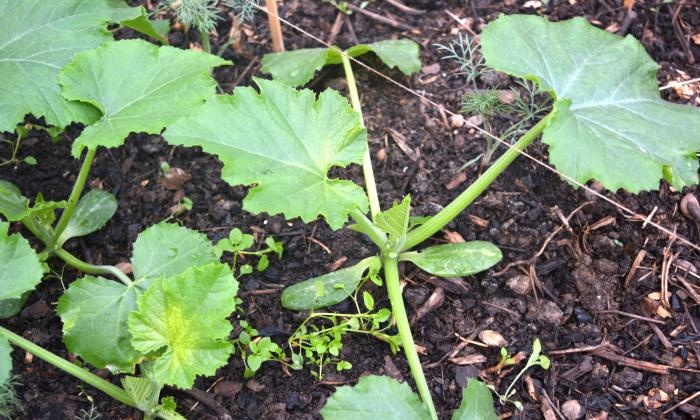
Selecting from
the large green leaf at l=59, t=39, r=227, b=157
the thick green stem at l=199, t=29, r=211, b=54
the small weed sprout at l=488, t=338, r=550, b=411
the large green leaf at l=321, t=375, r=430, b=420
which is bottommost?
the small weed sprout at l=488, t=338, r=550, b=411

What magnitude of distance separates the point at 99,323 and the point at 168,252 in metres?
0.34

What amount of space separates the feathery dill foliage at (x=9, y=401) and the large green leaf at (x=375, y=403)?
1.12 meters

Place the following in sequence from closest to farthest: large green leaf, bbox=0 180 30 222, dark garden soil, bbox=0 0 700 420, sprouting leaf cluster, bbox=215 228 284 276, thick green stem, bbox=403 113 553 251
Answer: large green leaf, bbox=0 180 30 222
dark garden soil, bbox=0 0 700 420
thick green stem, bbox=403 113 553 251
sprouting leaf cluster, bbox=215 228 284 276

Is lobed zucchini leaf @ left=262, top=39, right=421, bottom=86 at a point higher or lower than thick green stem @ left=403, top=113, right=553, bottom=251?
higher

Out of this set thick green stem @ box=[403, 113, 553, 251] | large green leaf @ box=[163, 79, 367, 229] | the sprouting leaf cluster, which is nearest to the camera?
large green leaf @ box=[163, 79, 367, 229]

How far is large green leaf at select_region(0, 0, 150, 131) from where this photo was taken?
102 inches

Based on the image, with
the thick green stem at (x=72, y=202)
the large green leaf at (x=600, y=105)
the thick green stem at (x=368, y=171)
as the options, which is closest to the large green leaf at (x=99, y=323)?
the thick green stem at (x=72, y=202)

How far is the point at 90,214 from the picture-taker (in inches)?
113

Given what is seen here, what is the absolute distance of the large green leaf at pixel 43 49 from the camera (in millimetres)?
2588

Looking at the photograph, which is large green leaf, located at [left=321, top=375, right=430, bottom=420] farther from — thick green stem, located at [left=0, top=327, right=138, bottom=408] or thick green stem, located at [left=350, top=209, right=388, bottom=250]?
thick green stem, located at [left=0, top=327, right=138, bottom=408]

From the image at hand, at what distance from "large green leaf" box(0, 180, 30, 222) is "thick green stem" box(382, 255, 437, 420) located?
133 cm

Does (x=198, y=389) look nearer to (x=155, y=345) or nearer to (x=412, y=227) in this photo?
(x=155, y=345)

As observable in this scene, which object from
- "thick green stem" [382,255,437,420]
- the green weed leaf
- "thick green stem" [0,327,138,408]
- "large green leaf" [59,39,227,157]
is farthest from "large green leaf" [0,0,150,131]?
the green weed leaf

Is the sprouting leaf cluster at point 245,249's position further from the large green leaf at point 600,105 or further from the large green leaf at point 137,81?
the large green leaf at point 600,105
